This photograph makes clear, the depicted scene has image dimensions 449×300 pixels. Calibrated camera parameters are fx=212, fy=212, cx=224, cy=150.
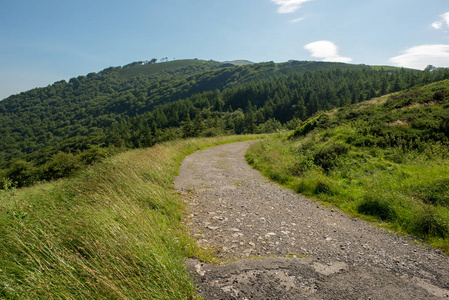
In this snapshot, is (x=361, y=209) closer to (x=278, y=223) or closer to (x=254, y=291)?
(x=278, y=223)

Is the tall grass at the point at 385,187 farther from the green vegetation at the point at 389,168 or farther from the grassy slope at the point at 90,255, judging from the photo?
the grassy slope at the point at 90,255

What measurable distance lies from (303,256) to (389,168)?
7094 millimetres

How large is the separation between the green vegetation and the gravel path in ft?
2.67

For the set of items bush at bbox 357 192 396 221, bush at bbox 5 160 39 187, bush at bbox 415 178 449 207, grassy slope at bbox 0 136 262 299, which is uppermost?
grassy slope at bbox 0 136 262 299

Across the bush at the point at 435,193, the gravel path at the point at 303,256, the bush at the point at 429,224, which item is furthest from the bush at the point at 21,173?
the bush at the point at 435,193

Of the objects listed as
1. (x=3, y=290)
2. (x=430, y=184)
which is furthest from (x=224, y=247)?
(x=430, y=184)

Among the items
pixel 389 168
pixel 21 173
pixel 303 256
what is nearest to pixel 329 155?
pixel 389 168

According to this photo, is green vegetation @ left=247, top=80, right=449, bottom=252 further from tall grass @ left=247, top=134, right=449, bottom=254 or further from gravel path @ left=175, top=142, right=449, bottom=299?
gravel path @ left=175, top=142, right=449, bottom=299

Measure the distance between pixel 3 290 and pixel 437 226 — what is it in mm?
8135

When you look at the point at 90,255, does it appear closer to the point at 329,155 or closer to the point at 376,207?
the point at 376,207

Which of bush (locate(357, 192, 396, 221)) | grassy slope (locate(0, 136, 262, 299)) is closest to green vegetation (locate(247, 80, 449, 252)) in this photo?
bush (locate(357, 192, 396, 221))

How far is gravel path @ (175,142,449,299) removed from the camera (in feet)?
10.8

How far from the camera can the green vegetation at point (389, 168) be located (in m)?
5.84

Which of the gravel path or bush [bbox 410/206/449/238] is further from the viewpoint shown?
bush [bbox 410/206/449/238]
